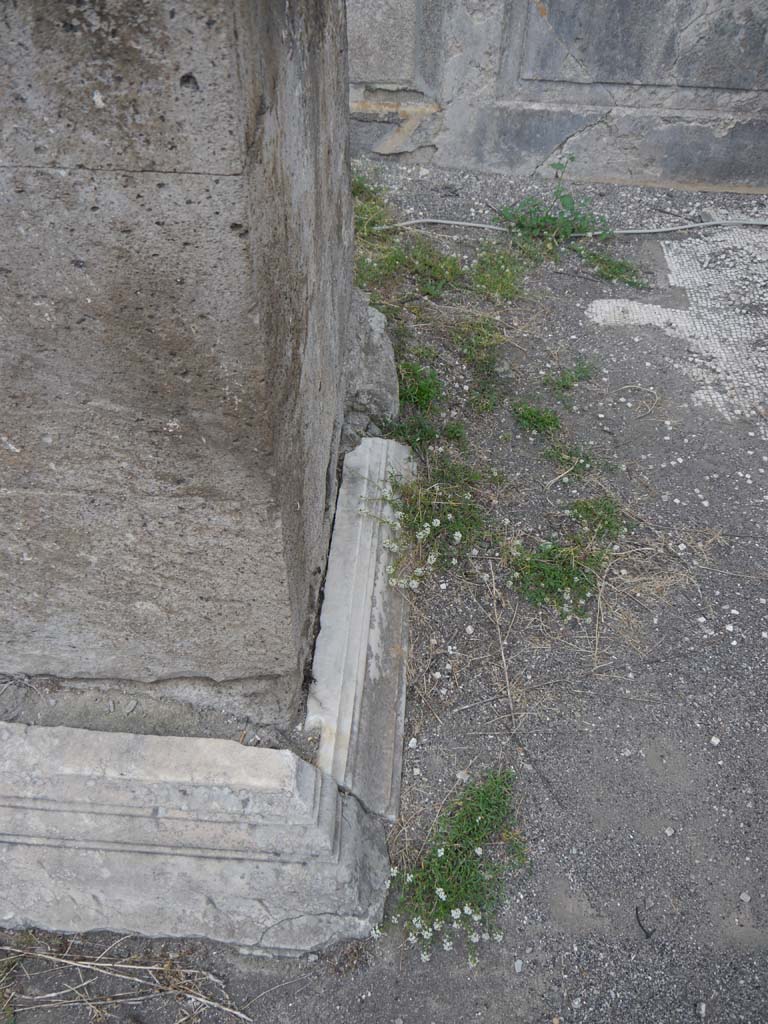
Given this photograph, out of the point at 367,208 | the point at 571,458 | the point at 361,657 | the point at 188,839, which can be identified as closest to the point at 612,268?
the point at 367,208

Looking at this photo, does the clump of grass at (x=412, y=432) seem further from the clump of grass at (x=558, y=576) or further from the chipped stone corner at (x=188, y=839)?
the chipped stone corner at (x=188, y=839)

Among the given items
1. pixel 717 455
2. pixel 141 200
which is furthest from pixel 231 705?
pixel 717 455

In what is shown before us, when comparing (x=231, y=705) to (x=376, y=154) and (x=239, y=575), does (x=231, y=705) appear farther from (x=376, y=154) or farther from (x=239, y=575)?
(x=376, y=154)

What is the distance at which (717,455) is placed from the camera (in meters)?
2.86

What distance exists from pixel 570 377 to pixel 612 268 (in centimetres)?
103

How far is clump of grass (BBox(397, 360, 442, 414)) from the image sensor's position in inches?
114

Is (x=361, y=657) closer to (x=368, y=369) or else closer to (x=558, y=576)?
(x=558, y=576)

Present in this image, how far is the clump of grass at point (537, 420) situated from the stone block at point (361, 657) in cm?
74

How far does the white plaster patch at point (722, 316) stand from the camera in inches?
123

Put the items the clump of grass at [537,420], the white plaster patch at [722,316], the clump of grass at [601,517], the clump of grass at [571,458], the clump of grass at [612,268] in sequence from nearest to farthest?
the clump of grass at [601,517] < the clump of grass at [571,458] < the clump of grass at [537,420] < the white plaster patch at [722,316] < the clump of grass at [612,268]

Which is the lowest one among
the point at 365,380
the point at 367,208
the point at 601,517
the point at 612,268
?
the point at 601,517

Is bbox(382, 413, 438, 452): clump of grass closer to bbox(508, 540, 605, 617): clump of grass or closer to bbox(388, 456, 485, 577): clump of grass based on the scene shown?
bbox(388, 456, 485, 577): clump of grass

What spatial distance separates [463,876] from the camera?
173 centimetres

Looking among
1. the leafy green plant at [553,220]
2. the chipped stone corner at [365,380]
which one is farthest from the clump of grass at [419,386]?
the leafy green plant at [553,220]
